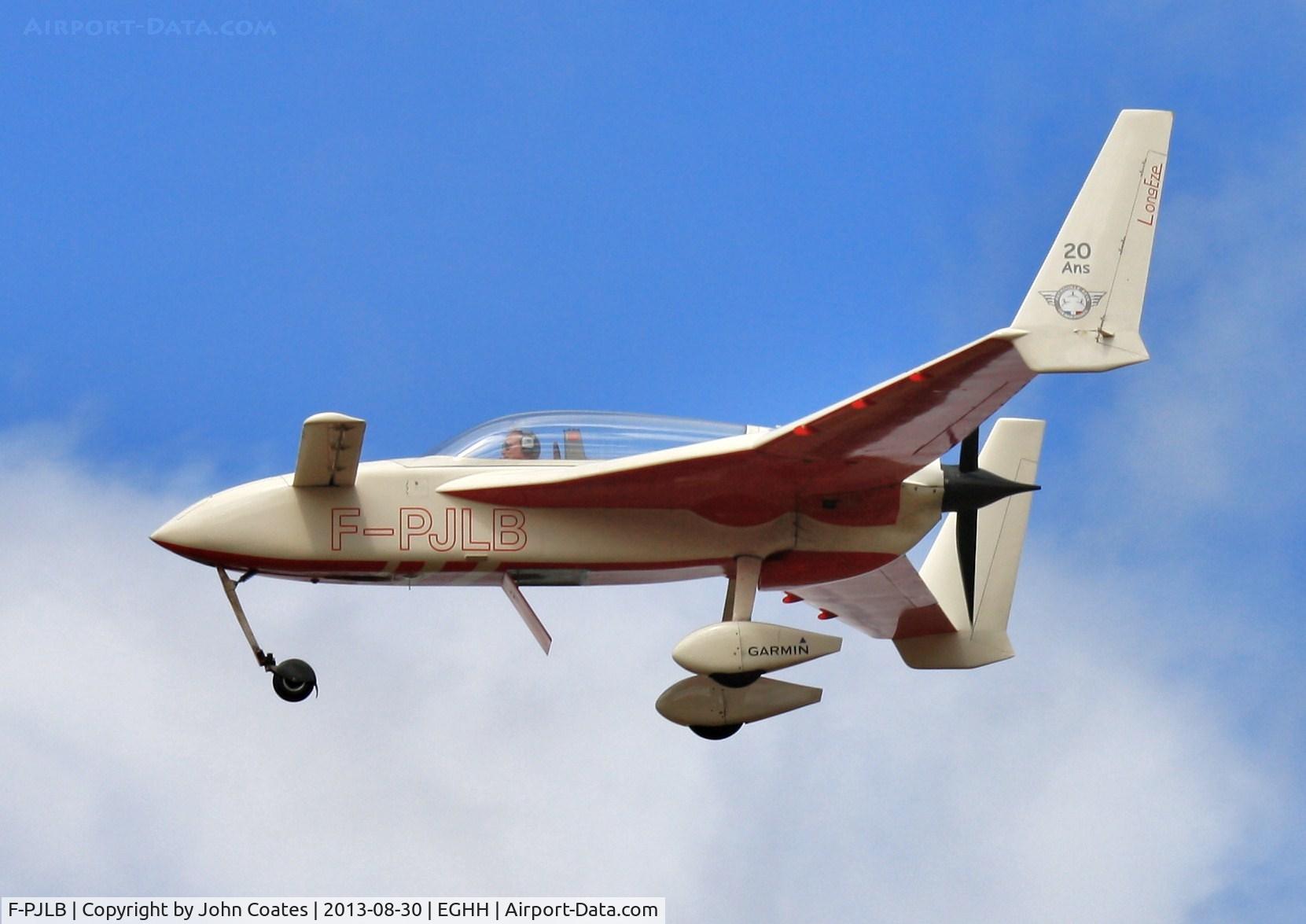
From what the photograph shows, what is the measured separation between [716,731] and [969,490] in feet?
14.1

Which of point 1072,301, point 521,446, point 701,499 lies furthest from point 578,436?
point 1072,301

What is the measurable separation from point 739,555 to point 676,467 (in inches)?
66.1

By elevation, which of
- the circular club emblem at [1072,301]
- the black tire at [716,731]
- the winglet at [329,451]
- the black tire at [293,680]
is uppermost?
the circular club emblem at [1072,301]

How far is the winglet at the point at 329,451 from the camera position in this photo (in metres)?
24.3

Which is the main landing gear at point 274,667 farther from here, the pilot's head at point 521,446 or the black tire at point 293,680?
the pilot's head at point 521,446

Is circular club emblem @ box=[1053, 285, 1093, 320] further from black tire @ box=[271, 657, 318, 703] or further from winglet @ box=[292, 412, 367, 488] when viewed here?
black tire @ box=[271, 657, 318, 703]

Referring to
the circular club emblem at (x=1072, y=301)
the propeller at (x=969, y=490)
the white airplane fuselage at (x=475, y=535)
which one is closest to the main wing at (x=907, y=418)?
the circular club emblem at (x=1072, y=301)

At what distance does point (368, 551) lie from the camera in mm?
25047

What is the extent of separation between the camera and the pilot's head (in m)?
25.7

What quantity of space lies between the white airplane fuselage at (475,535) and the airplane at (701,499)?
0.02m

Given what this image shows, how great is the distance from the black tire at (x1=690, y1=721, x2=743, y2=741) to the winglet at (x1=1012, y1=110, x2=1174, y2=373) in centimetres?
603

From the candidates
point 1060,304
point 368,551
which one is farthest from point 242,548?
point 1060,304

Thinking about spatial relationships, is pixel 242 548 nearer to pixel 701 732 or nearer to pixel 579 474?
pixel 579 474

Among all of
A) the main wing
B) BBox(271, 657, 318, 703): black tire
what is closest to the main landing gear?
BBox(271, 657, 318, 703): black tire
